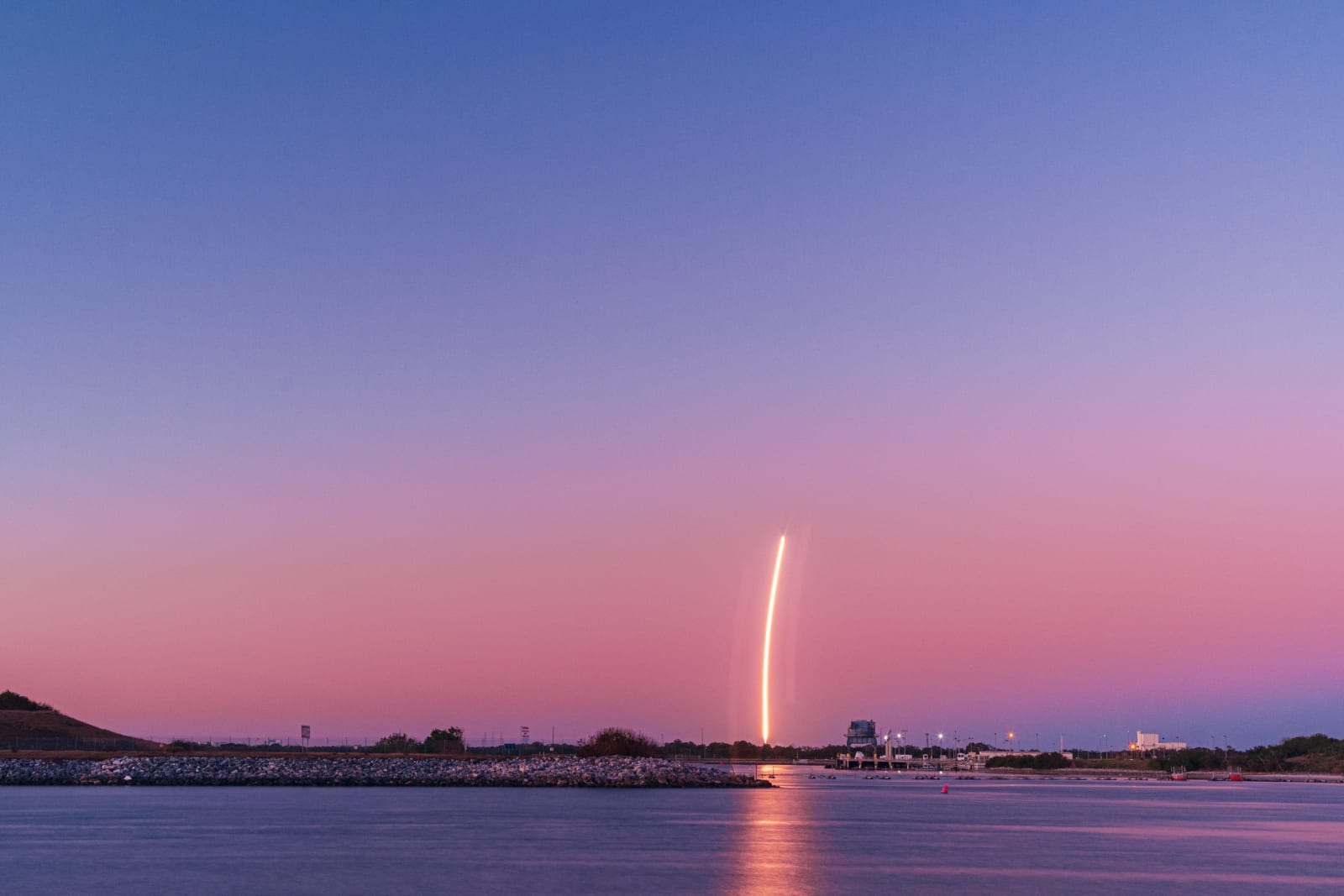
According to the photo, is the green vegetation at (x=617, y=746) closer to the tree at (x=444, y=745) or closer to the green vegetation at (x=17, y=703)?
the tree at (x=444, y=745)

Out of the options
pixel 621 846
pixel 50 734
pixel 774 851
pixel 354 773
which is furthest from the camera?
pixel 50 734

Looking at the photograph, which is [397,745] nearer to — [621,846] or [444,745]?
[444,745]

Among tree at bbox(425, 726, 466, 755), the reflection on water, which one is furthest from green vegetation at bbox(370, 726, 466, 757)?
the reflection on water

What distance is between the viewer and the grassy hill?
391 feet

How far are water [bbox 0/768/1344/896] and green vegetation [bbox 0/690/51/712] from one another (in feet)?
241

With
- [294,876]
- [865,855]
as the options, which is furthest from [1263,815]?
[294,876]

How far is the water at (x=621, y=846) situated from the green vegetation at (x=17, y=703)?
73452 mm

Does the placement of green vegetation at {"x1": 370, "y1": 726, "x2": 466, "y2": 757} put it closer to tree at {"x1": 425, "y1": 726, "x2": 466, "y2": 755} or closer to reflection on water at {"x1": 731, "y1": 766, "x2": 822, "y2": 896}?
tree at {"x1": 425, "y1": 726, "x2": 466, "y2": 755}

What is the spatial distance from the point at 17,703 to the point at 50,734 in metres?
25.9

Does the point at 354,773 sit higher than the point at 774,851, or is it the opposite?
the point at 354,773

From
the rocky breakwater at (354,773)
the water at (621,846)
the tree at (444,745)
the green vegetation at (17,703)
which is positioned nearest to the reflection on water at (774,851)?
the water at (621,846)

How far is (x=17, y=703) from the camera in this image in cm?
14988

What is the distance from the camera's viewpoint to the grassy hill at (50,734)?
119m

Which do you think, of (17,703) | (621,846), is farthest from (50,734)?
(621,846)
